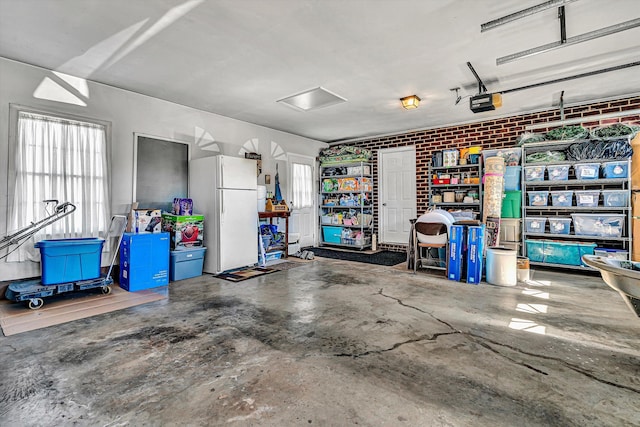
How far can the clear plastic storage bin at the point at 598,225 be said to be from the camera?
4.41m

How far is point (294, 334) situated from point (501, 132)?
5.57 meters

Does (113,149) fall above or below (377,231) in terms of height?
above

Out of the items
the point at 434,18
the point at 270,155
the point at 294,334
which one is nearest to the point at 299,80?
the point at 434,18

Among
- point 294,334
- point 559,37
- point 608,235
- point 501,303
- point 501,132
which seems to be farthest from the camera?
point 501,132

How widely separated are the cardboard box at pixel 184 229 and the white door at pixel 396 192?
4293mm

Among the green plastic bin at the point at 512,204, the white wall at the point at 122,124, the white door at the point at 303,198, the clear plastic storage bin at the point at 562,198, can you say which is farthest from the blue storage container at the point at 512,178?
the white wall at the point at 122,124

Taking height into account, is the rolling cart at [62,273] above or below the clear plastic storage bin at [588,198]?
below

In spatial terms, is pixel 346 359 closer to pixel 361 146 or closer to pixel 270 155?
pixel 270 155

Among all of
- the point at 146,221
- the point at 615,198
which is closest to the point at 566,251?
the point at 615,198

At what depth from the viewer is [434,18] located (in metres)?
2.75

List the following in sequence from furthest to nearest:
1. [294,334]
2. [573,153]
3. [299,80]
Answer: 1. [573,153]
2. [299,80]
3. [294,334]

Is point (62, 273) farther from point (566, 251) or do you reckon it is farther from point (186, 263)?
point (566, 251)

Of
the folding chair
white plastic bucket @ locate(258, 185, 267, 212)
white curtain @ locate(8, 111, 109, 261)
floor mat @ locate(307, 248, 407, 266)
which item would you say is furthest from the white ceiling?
floor mat @ locate(307, 248, 407, 266)

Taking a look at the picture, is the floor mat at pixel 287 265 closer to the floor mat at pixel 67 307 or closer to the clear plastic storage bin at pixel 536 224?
the floor mat at pixel 67 307
